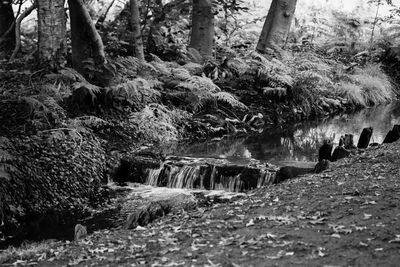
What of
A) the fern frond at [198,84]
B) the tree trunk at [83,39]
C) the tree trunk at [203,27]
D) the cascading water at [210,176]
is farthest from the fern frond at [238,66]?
the cascading water at [210,176]

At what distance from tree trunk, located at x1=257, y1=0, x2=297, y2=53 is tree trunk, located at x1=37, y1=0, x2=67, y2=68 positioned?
24.2 ft

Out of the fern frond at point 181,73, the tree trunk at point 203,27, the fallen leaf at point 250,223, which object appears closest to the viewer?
the fallen leaf at point 250,223

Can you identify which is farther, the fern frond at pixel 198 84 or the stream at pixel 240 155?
the fern frond at pixel 198 84

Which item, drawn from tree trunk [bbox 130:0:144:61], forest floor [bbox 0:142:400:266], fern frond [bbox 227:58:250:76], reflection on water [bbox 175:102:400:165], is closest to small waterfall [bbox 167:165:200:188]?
reflection on water [bbox 175:102:400:165]

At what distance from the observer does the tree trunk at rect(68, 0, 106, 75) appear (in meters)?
9.05

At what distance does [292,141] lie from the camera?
1197 centimetres

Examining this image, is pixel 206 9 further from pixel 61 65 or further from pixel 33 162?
pixel 33 162

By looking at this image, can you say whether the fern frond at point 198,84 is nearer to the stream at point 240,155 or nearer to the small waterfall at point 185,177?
the stream at point 240,155

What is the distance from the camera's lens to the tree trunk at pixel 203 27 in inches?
537

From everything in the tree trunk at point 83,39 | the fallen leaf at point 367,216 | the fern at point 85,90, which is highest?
the tree trunk at point 83,39

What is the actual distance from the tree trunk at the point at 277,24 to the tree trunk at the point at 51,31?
739cm

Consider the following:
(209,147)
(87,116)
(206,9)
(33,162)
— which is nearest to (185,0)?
(206,9)

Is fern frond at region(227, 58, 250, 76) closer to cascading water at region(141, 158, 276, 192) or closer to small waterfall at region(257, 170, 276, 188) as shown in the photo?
cascading water at region(141, 158, 276, 192)

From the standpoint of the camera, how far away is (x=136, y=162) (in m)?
8.70
